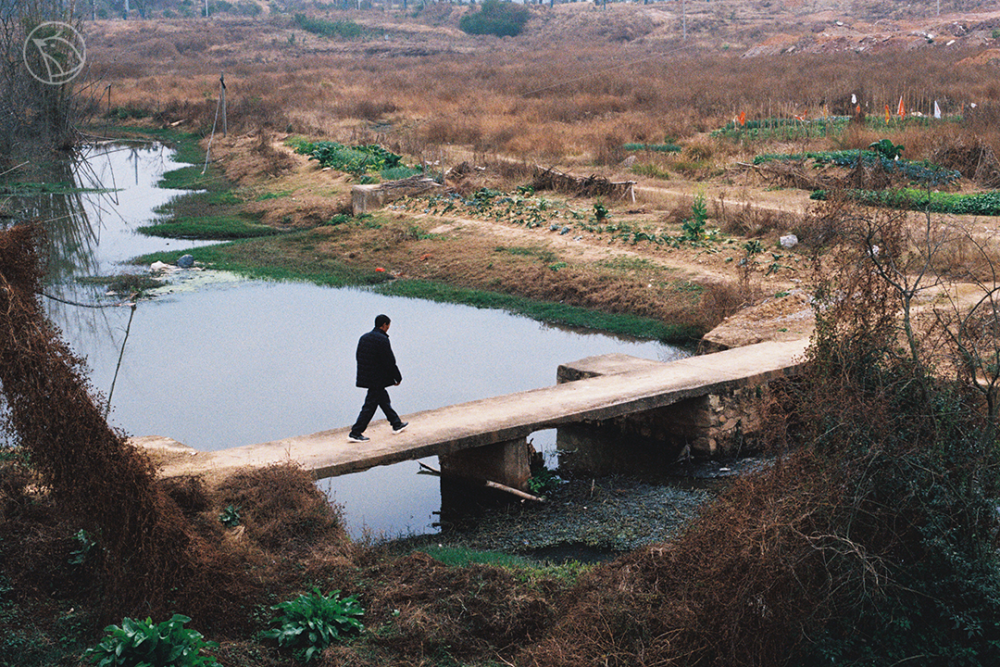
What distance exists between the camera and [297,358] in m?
14.7

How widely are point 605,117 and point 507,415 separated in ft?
91.4

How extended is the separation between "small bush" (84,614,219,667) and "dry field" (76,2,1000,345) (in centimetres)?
467

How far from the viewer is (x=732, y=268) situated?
17.1 m

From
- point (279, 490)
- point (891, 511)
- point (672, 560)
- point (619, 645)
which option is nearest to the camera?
point (891, 511)

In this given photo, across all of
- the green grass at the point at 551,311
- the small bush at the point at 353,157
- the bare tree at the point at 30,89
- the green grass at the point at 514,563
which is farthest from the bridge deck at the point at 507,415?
the bare tree at the point at 30,89

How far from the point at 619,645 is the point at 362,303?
42.1 feet

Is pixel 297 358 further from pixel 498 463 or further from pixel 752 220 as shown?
pixel 752 220

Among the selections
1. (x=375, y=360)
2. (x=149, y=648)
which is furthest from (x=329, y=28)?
(x=149, y=648)

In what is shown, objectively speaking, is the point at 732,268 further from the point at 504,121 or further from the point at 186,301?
the point at 504,121

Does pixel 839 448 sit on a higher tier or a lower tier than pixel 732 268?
higher

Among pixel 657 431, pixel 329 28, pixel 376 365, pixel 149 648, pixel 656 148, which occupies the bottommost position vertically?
pixel 657 431

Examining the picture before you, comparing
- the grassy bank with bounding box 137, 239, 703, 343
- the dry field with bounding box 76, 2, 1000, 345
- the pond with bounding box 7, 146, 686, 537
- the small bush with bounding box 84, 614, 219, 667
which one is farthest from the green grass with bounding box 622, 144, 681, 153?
the small bush with bounding box 84, 614, 219, 667

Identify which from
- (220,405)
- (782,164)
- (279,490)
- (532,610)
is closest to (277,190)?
(782,164)

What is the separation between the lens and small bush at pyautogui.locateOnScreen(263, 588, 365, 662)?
603 cm
